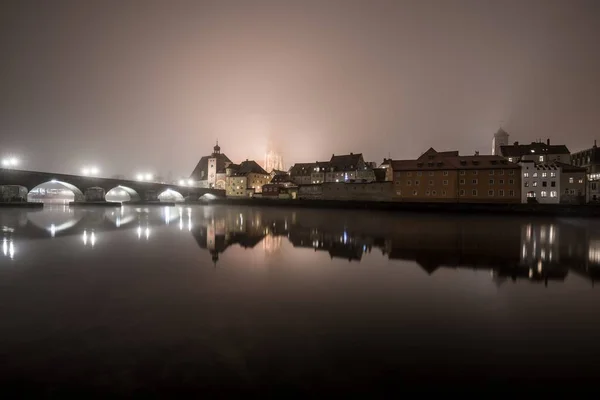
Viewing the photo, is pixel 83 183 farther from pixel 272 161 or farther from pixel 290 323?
pixel 272 161

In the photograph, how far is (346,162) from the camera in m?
99.5

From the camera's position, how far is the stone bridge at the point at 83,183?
55.0 meters

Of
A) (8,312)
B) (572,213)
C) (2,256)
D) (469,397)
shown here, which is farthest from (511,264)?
(572,213)

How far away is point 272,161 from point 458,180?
119m

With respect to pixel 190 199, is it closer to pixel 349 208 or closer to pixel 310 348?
pixel 349 208

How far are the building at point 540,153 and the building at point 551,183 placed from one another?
59.8 ft

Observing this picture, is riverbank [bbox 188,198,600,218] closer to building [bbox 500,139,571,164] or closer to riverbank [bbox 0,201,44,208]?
building [bbox 500,139,571,164]

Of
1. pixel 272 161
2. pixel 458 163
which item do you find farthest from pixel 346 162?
pixel 272 161

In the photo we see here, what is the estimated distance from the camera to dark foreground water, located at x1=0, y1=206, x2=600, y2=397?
5.79 m

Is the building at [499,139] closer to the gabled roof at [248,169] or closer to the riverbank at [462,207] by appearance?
the riverbank at [462,207]

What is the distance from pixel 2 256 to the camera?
16.6 m

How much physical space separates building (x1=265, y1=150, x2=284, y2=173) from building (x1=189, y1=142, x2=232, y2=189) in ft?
108

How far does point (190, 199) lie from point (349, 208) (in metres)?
54.3

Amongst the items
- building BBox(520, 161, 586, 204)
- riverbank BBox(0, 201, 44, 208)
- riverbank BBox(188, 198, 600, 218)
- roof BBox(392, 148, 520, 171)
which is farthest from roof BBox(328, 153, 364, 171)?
riverbank BBox(0, 201, 44, 208)
